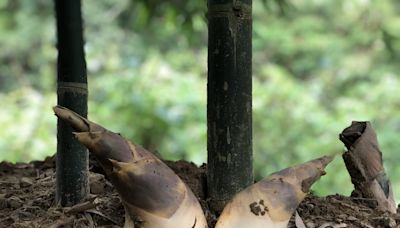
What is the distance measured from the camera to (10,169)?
1.27m

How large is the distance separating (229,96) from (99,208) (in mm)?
260

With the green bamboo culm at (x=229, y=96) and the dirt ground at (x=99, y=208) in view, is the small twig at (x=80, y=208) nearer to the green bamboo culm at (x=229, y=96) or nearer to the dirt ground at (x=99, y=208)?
the dirt ground at (x=99, y=208)

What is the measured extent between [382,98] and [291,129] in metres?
0.76

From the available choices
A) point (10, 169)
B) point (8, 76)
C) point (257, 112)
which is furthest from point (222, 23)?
point (8, 76)

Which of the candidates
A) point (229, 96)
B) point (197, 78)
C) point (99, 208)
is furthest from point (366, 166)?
point (197, 78)

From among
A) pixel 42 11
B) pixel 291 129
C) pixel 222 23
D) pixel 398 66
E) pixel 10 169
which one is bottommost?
pixel 10 169

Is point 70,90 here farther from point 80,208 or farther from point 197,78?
point 197,78

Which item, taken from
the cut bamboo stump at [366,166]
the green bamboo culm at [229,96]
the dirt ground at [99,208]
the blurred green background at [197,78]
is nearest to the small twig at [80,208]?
the dirt ground at [99,208]

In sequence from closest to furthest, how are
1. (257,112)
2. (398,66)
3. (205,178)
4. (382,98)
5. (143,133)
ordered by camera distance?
1. (205,178)
2. (143,133)
3. (257,112)
4. (382,98)
5. (398,66)

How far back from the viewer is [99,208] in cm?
90

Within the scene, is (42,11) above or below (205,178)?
above

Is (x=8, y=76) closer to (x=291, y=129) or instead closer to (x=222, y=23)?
(x=291, y=129)

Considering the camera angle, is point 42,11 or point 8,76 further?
point 8,76

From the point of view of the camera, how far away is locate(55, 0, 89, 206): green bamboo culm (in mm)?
898
